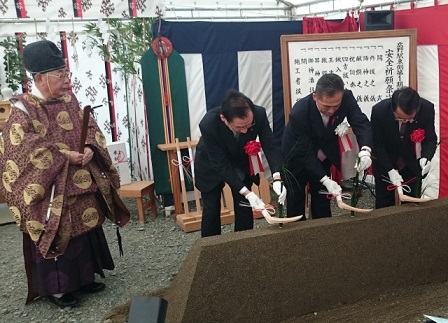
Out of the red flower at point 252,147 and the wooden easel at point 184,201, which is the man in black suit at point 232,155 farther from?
the wooden easel at point 184,201

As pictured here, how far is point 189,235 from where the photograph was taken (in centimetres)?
373

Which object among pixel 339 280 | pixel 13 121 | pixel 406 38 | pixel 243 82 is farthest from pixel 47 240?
pixel 406 38

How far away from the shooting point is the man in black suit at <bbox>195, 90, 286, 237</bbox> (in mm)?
2221

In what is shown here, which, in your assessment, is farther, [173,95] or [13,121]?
[173,95]

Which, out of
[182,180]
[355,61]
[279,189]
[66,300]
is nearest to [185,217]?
[182,180]

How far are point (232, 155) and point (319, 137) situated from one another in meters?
0.57

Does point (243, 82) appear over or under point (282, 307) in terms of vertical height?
over

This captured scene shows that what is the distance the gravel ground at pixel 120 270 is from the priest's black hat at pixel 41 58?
138 cm

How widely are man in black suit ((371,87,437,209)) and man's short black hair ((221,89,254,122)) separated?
0.92 m

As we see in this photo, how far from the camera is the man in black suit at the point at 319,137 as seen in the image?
2.47 metres

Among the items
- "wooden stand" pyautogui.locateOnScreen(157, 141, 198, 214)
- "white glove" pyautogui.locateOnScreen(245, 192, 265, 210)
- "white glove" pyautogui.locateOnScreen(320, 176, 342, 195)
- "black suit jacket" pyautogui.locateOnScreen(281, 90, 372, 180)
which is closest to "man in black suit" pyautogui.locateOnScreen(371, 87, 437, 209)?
"black suit jacket" pyautogui.locateOnScreen(281, 90, 372, 180)

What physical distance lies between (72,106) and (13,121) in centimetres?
34

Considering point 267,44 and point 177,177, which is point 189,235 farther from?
point 267,44

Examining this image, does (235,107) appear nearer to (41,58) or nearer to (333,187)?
(333,187)
